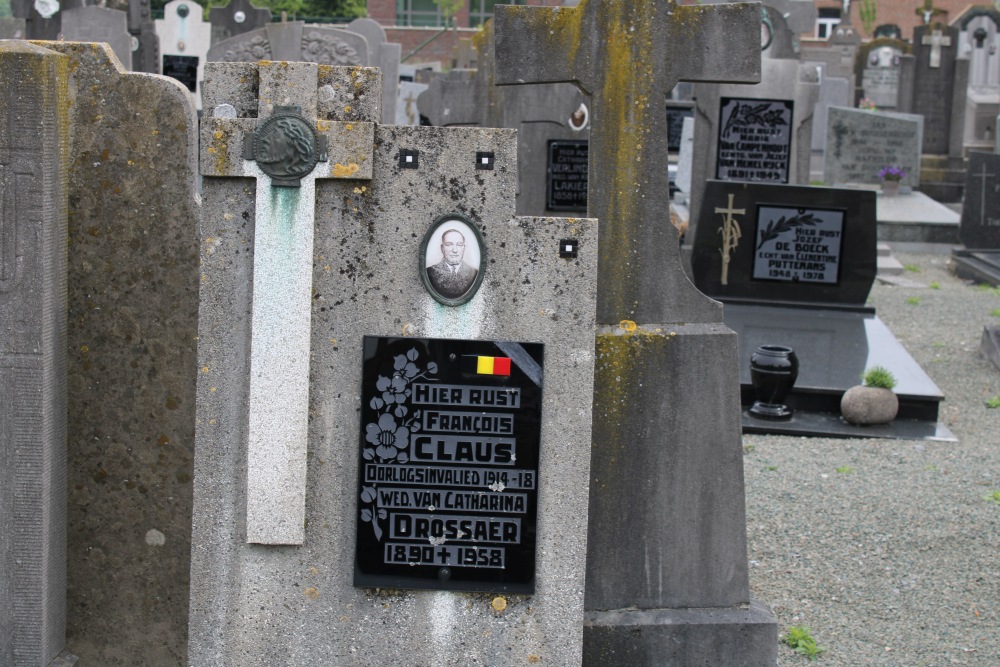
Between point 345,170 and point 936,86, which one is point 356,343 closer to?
point 345,170

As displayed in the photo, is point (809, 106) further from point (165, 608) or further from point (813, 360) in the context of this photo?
point (165, 608)

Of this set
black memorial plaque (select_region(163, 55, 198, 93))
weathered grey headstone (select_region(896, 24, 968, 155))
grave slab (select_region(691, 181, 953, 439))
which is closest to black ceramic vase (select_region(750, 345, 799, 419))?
grave slab (select_region(691, 181, 953, 439))

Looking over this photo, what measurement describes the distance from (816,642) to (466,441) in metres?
2.29

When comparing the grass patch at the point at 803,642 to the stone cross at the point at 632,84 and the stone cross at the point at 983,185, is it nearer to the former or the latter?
the stone cross at the point at 632,84

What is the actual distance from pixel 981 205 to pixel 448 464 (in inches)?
580

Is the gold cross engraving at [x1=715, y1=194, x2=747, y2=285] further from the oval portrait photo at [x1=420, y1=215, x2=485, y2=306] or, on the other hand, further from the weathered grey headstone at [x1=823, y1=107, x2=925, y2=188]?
the weathered grey headstone at [x1=823, y1=107, x2=925, y2=188]

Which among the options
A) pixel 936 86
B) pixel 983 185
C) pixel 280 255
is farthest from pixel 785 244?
pixel 936 86

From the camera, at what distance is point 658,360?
4.80 metres

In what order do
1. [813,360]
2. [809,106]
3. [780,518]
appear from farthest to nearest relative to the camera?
1. [809,106]
2. [813,360]
3. [780,518]

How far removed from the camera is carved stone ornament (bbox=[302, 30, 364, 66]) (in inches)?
637

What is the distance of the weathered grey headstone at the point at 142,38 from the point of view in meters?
18.7

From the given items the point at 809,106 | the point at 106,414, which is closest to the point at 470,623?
the point at 106,414

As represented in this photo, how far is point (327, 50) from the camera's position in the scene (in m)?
16.3

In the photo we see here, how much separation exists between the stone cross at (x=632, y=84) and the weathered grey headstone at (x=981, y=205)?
1306 cm
